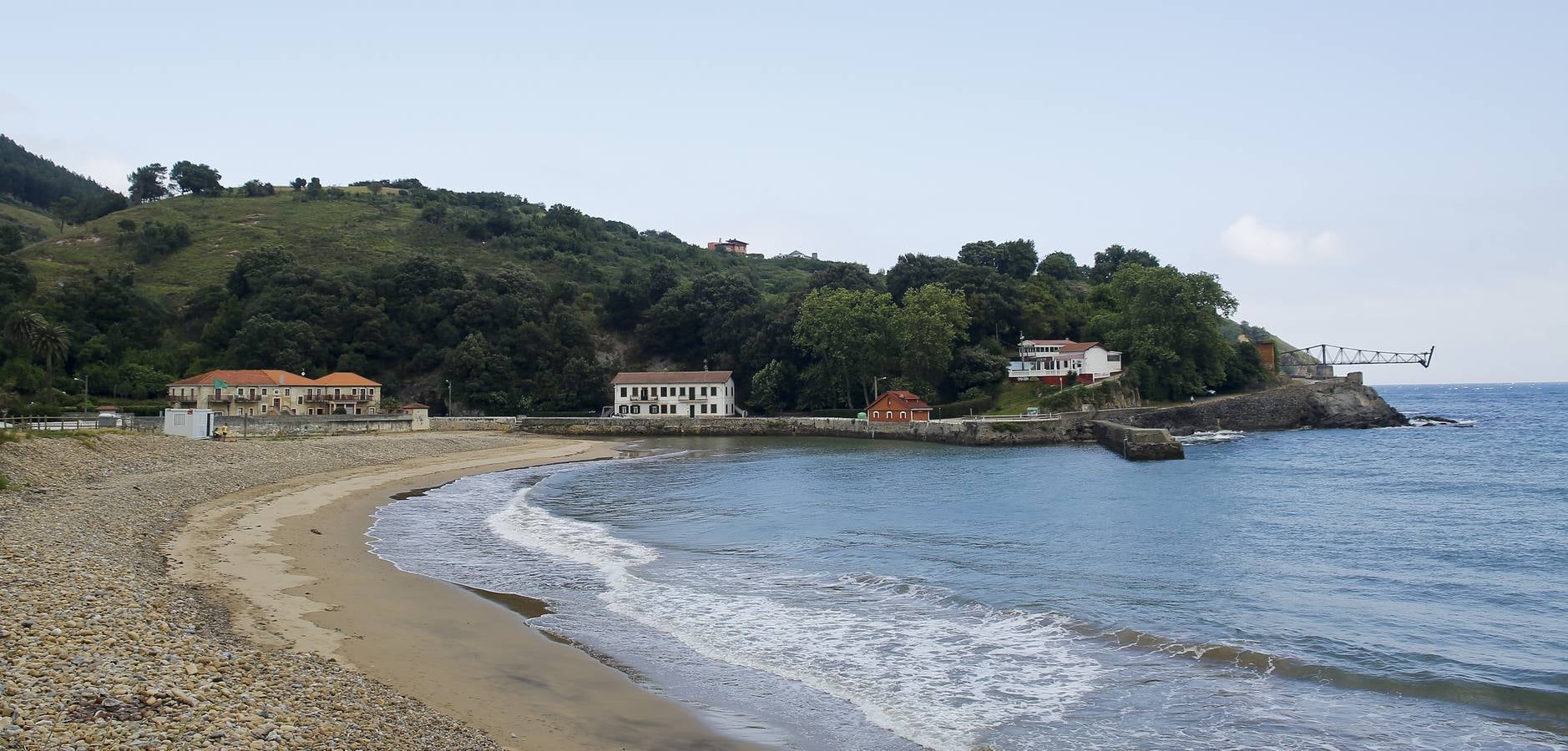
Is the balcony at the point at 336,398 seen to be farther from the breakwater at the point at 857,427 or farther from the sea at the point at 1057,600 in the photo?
the sea at the point at 1057,600

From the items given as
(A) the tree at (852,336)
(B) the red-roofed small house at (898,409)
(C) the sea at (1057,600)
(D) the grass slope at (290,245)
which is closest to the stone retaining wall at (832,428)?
(B) the red-roofed small house at (898,409)

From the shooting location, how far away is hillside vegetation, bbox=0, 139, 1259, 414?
76.1 m

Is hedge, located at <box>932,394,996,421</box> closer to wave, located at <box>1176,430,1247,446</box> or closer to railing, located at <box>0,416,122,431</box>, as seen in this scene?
wave, located at <box>1176,430,1247,446</box>

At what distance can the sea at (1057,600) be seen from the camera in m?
11.6

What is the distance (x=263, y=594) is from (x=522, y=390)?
6854 centimetres

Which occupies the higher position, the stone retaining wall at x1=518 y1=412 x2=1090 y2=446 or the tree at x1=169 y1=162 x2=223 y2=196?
the tree at x1=169 y1=162 x2=223 y2=196

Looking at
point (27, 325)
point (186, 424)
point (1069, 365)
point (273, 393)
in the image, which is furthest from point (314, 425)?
point (1069, 365)

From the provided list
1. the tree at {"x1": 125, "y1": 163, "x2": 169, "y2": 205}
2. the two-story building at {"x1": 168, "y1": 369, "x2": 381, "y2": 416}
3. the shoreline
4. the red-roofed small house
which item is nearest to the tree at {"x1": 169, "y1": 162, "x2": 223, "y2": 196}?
the tree at {"x1": 125, "y1": 163, "x2": 169, "y2": 205}

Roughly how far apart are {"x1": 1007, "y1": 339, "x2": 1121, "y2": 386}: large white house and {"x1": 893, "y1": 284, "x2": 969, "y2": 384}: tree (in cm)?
581

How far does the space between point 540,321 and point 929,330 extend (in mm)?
36894

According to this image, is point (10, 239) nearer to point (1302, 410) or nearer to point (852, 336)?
point (852, 336)

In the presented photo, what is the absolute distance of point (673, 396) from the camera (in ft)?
273

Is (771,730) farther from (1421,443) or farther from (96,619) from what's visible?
(1421,443)

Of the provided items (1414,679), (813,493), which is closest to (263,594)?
(1414,679)
